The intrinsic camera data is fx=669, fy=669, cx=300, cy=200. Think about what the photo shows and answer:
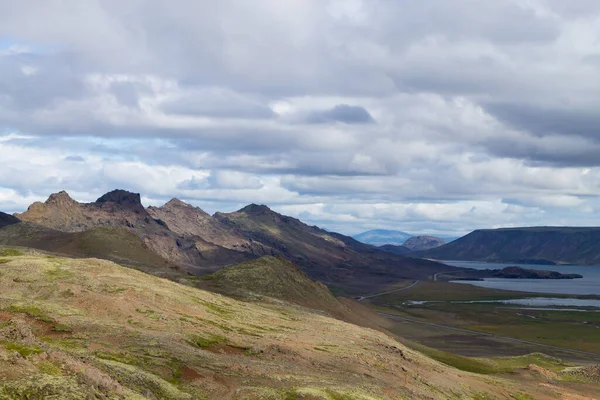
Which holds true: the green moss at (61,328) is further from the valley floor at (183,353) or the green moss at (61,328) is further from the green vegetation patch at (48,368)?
the green vegetation patch at (48,368)

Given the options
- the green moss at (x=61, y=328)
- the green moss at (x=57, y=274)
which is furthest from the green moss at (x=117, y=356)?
the green moss at (x=57, y=274)

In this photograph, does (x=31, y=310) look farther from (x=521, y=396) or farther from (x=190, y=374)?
(x=521, y=396)

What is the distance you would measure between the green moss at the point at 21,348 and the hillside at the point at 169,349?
0.10 m

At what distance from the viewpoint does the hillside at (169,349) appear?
4553 centimetres

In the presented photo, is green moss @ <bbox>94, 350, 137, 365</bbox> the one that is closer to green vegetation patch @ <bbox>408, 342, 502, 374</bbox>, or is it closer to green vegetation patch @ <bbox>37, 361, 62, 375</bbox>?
green vegetation patch @ <bbox>37, 361, 62, 375</bbox>

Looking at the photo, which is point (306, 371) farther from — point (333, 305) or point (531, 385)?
point (333, 305)

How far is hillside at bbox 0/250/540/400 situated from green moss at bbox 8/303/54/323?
5.6 inches

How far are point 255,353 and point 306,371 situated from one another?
27.6ft

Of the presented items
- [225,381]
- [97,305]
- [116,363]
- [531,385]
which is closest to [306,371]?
[225,381]

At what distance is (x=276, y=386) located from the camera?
58656 millimetres

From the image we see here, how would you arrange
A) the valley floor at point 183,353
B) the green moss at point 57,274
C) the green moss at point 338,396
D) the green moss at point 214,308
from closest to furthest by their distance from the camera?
the valley floor at point 183,353 → the green moss at point 338,396 → the green moss at point 57,274 → the green moss at point 214,308

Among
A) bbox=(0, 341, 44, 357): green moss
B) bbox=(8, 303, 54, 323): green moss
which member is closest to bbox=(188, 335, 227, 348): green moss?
bbox=(8, 303, 54, 323): green moss

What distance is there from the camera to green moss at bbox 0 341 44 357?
45.4m

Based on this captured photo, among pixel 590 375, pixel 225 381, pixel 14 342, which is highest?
pixel 14 342
